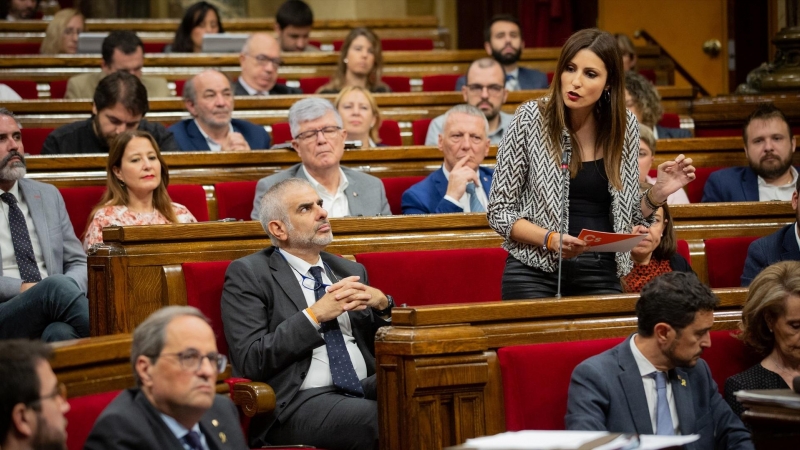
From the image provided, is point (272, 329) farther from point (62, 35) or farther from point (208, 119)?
point (62, 35)

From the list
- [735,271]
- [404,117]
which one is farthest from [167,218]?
[404,117]

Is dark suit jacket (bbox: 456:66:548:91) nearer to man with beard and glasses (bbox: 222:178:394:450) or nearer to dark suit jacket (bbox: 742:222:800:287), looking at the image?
dark suit jacket (bbox: 742:222:800:287)

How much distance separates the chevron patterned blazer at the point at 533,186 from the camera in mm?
2285

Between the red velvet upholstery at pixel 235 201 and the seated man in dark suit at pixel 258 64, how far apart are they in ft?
5.16

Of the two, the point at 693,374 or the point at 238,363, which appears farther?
the point at 238,363

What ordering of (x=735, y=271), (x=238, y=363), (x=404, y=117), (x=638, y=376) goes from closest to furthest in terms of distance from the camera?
(x=638, y=376) < (x=238, y=363) < (x=735, y=271) < (x=404, y=117)

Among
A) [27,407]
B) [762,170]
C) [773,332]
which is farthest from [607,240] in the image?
[762,170]

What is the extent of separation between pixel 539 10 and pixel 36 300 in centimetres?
534

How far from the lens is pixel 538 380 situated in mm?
2111

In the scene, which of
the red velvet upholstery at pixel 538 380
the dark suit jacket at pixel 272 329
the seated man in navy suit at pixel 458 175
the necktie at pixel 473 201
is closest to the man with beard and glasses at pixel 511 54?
the seated man in navy suit at pixel 458 175

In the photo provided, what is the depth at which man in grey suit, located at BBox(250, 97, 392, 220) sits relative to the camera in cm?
331

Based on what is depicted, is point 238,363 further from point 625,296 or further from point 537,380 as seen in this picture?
point 625,296

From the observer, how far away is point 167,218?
3076mm

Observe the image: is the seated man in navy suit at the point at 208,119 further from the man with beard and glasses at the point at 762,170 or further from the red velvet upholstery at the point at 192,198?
the man with beard and glasses at the point at 762,170
